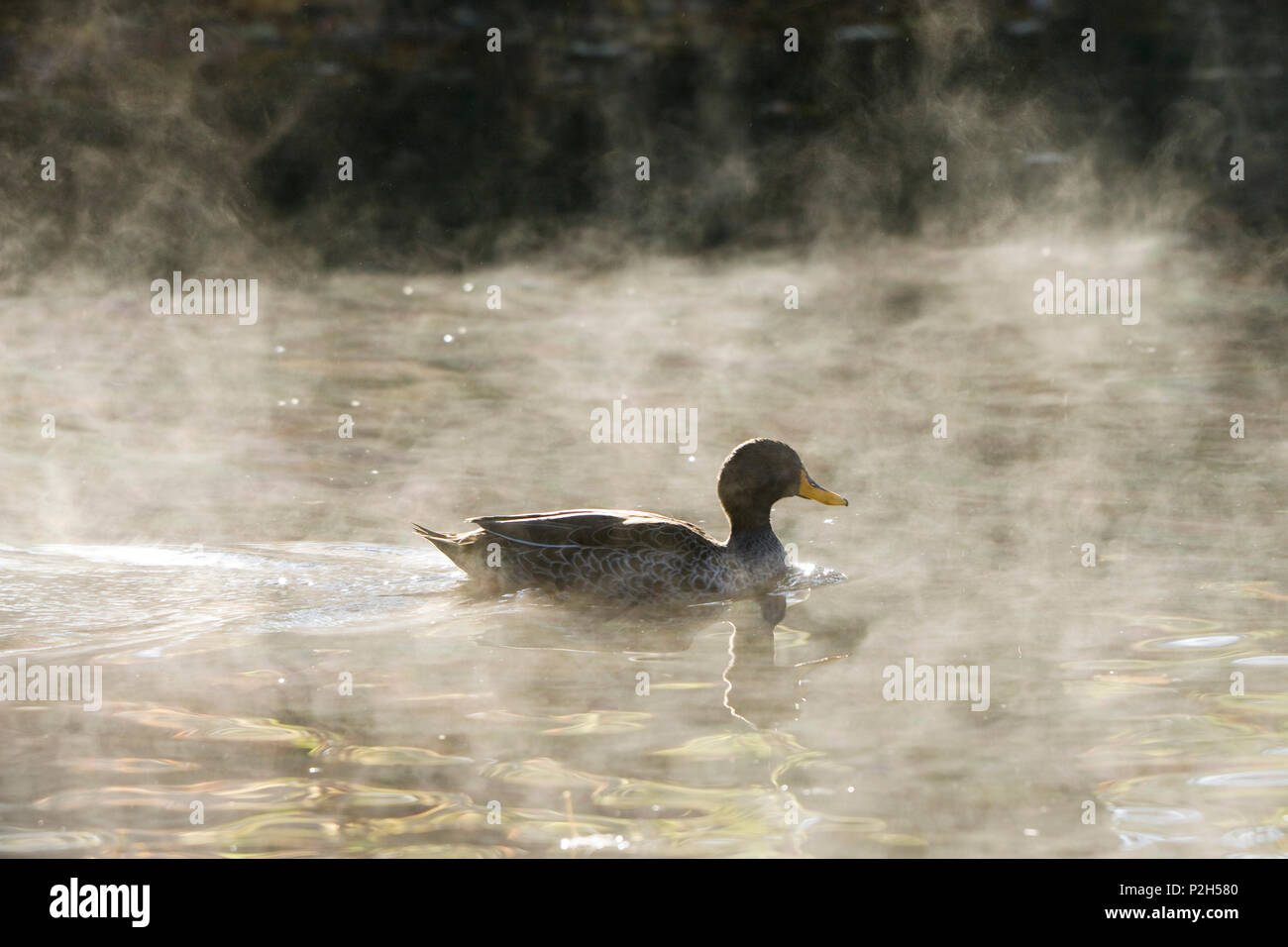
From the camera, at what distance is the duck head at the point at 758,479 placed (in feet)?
25.1

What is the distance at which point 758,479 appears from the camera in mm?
7645

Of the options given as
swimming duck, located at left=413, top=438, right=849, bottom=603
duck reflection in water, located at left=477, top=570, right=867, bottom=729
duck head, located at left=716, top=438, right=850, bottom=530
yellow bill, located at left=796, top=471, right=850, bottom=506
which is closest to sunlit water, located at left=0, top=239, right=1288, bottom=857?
duck reflection in water, located at left=477, top=570, right=867, bottom=729

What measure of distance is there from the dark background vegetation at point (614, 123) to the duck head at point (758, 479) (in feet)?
28.2

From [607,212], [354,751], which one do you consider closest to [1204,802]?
[354,751]

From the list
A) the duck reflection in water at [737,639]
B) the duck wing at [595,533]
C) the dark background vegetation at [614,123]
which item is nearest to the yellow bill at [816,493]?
the duck reflection in water at [737,639]

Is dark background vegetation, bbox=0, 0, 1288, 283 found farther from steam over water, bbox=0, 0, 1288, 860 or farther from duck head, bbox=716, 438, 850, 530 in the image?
duck head, bbox=716, 438, 850, 530

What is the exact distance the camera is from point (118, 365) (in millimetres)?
11844

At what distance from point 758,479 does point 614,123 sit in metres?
10.2

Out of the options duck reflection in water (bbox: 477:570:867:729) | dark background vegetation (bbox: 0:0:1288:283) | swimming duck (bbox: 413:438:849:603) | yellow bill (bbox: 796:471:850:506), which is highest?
dark background vegetation (bbox: 0:0:1288:283)

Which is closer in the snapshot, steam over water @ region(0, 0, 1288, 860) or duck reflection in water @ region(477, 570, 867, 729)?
steam over water @ region(0, 0, 1288, 860)

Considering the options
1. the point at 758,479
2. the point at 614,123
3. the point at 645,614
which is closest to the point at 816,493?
the point at 758,479

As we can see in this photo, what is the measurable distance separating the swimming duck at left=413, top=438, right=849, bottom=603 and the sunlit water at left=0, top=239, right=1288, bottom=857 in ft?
0.47

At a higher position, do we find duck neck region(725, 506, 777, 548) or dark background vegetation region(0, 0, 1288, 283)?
dark background vegetation region(0, 0, 1288, 283)

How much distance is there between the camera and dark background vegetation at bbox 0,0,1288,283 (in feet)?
53.6
